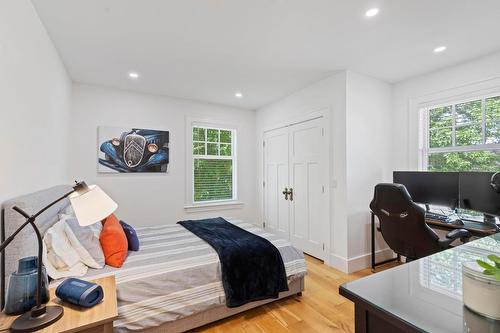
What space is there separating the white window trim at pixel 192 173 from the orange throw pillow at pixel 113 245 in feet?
6.96

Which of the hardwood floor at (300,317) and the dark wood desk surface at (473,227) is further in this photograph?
the dark wood desk surface at (473,227)

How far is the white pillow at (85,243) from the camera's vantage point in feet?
5.64

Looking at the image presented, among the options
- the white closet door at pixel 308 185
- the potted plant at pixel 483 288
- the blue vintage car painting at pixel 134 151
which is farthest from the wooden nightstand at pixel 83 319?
the white closet door at pixel 308 185

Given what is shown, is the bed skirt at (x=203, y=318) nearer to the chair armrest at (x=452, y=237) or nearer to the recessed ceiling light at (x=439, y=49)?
the chair armrest at (x=452, y=237)

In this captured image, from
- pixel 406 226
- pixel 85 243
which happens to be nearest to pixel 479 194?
pixel 406 226

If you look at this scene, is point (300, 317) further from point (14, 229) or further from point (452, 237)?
point (14, 229)

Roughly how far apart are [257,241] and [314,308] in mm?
806

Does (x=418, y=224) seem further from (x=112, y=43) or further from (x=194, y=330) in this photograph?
(x=112, y=43)

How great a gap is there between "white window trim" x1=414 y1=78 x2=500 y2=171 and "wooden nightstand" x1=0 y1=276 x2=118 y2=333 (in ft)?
11.8

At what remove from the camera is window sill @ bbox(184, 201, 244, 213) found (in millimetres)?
4102

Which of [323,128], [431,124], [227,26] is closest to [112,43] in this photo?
[227,26]

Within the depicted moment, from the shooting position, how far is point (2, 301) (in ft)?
4.13

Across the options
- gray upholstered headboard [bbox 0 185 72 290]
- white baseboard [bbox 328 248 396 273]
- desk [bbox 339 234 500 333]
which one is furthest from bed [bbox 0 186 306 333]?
desk [bbox 339 234 500 333]

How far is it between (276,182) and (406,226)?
2.30m
